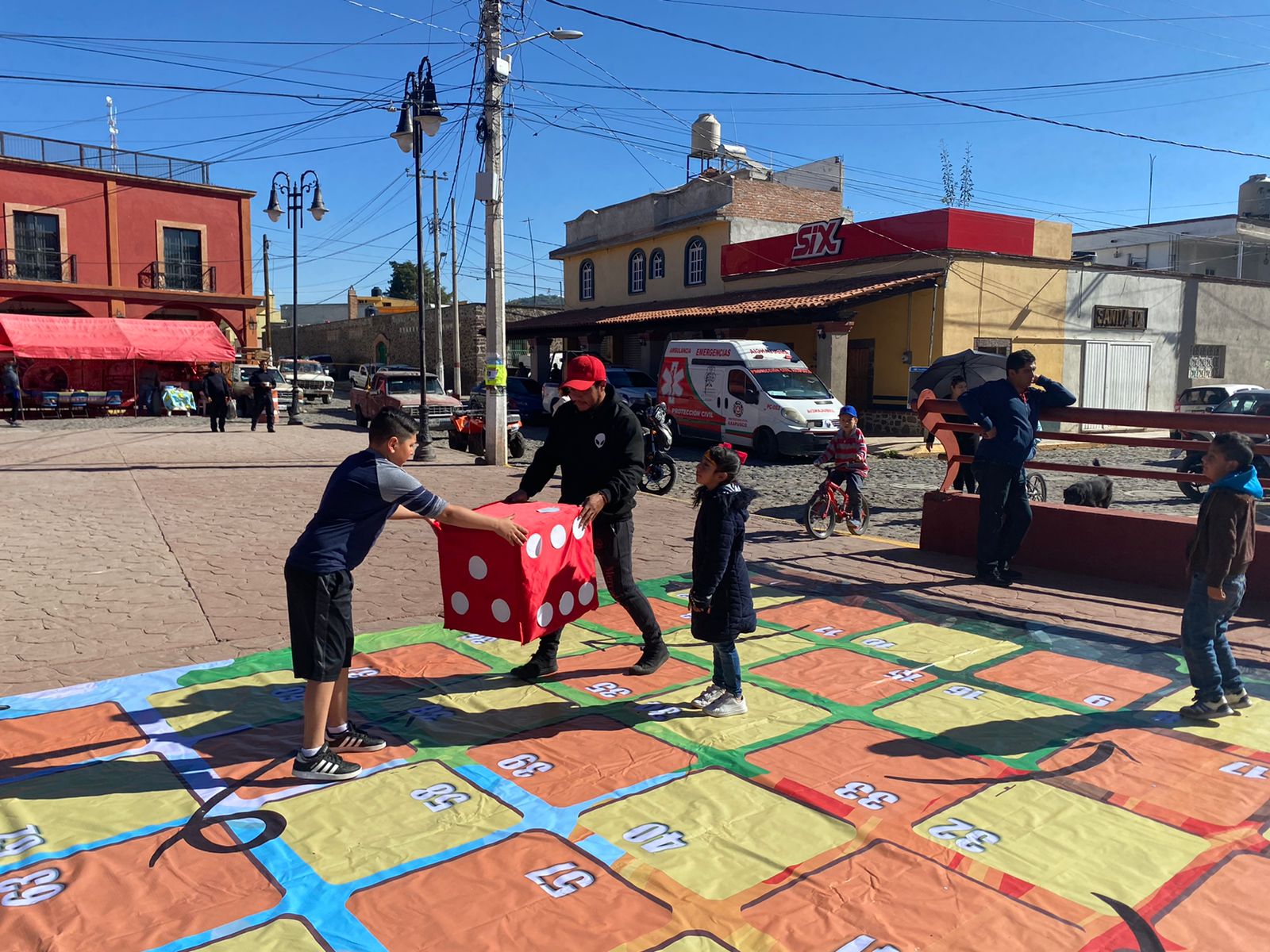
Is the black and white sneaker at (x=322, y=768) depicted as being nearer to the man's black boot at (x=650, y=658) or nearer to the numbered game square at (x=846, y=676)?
the man's black boot at (x=650, y=658)

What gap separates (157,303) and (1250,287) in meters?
37.2

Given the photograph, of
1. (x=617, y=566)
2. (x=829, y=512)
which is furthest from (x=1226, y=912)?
(x=829, y=512)

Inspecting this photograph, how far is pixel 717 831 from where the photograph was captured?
3730 millimetres

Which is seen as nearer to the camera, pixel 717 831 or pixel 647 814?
pixel 717 831

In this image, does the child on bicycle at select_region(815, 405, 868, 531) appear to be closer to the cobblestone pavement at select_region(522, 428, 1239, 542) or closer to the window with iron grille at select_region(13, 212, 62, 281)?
the cobblestone pavement at select_region(522, 428, 1239, 542)

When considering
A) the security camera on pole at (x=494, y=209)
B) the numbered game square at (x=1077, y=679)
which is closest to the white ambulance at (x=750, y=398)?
the security camera on pole at (x=494, y=209)

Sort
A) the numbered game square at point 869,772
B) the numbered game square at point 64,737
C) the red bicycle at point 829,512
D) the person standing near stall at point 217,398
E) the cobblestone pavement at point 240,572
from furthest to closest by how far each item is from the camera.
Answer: the person standing near stall at point 217,398, the red bicycle at point 829,512, the cobblestone pavement at point 240,572, the numbered game square at point 64,737, the numbered game square at point 869,772

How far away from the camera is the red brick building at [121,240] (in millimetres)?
32406

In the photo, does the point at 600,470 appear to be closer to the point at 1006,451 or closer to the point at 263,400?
the point at 1006,451

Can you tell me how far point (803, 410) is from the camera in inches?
724

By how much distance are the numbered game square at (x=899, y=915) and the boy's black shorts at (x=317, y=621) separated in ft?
6.85

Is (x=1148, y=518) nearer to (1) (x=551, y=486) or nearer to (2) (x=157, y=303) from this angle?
(1) (x=551, y=486)

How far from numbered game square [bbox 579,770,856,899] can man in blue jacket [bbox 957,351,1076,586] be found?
4748 millimetres

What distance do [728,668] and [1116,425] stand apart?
588 centimetres
